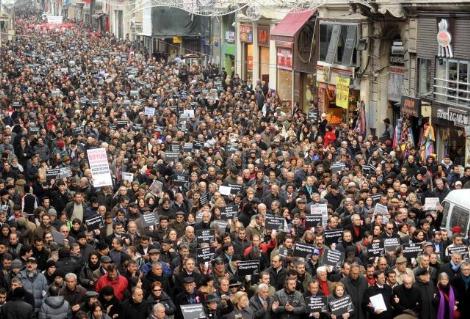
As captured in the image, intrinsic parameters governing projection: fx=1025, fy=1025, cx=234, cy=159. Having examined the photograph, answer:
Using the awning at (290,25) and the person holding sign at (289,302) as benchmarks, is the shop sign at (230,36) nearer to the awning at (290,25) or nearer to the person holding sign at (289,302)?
the awning at (290,25)

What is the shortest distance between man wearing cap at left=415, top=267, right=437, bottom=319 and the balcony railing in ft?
49.6

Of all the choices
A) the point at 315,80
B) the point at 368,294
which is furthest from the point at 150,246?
the point at 315,80

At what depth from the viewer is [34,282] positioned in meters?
13.2

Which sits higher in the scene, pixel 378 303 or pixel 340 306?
pixel 340 306

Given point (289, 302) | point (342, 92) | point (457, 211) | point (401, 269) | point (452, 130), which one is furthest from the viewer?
point (342, 92)

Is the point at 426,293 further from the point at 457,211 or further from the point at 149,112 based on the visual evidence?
the point at 149,112

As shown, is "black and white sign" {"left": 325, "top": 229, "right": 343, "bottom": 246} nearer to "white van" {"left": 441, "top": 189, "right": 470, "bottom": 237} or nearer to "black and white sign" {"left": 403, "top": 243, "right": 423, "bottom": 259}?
"black and white sign" {"left": 403, "top": 243, "right": 423, "bottom": 259}

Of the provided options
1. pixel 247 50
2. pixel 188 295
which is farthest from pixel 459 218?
pixel 247 50

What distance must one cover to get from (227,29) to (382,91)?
85.0 ft

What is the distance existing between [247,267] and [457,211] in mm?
4425

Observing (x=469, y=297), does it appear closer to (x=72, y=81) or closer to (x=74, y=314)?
(x=74, y=314)

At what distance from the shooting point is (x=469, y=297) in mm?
13250

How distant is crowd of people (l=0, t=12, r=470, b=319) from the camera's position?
1278 centimetres

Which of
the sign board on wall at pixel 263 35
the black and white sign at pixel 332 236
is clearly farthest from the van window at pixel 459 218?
the sign board on wall at pixel 263 35
